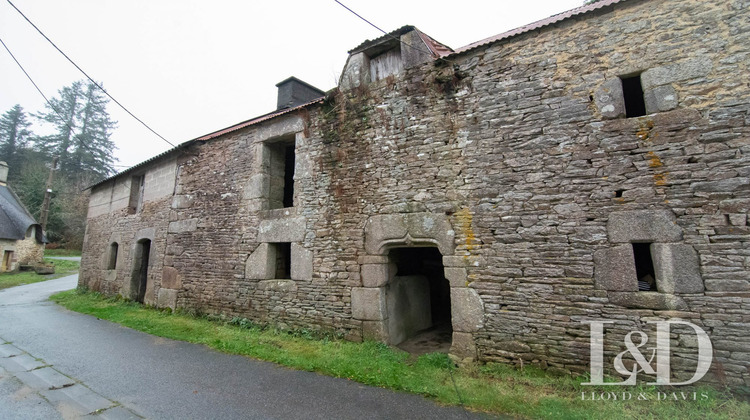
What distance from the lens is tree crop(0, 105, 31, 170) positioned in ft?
106

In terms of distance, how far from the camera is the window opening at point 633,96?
4504 mm

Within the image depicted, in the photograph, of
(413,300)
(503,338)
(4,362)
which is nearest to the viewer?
(503,338)

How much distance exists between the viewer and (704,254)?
11.5 feet

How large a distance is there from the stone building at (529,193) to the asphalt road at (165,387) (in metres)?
1.41

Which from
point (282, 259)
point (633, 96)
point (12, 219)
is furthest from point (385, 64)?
point (12, 219)

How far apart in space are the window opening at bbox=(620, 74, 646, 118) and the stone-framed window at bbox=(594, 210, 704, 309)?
1705 millimetres

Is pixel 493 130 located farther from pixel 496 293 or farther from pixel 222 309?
pixel 222 309

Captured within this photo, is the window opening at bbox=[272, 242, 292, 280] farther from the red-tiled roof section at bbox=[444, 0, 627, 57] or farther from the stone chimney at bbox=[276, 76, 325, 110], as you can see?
the red-tiled roof section at bbox=[444, 0, 627, 57]

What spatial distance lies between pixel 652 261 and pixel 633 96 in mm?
2533

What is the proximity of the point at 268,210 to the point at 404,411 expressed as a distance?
509 centimetres

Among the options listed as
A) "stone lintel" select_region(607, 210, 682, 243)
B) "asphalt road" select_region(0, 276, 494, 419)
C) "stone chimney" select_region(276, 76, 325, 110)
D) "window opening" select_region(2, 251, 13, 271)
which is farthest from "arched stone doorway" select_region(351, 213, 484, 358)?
"window opening" select_region(2, 251, 13, 271)

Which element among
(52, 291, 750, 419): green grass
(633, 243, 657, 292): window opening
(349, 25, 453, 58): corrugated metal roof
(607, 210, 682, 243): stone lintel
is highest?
(349, 25, 453, 58): corrugated metal roof

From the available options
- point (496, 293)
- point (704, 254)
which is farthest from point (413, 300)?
point (704, 254)

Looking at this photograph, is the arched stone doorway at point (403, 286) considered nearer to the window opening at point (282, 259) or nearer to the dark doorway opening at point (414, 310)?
the dark doorway opening at point (414, 310)
